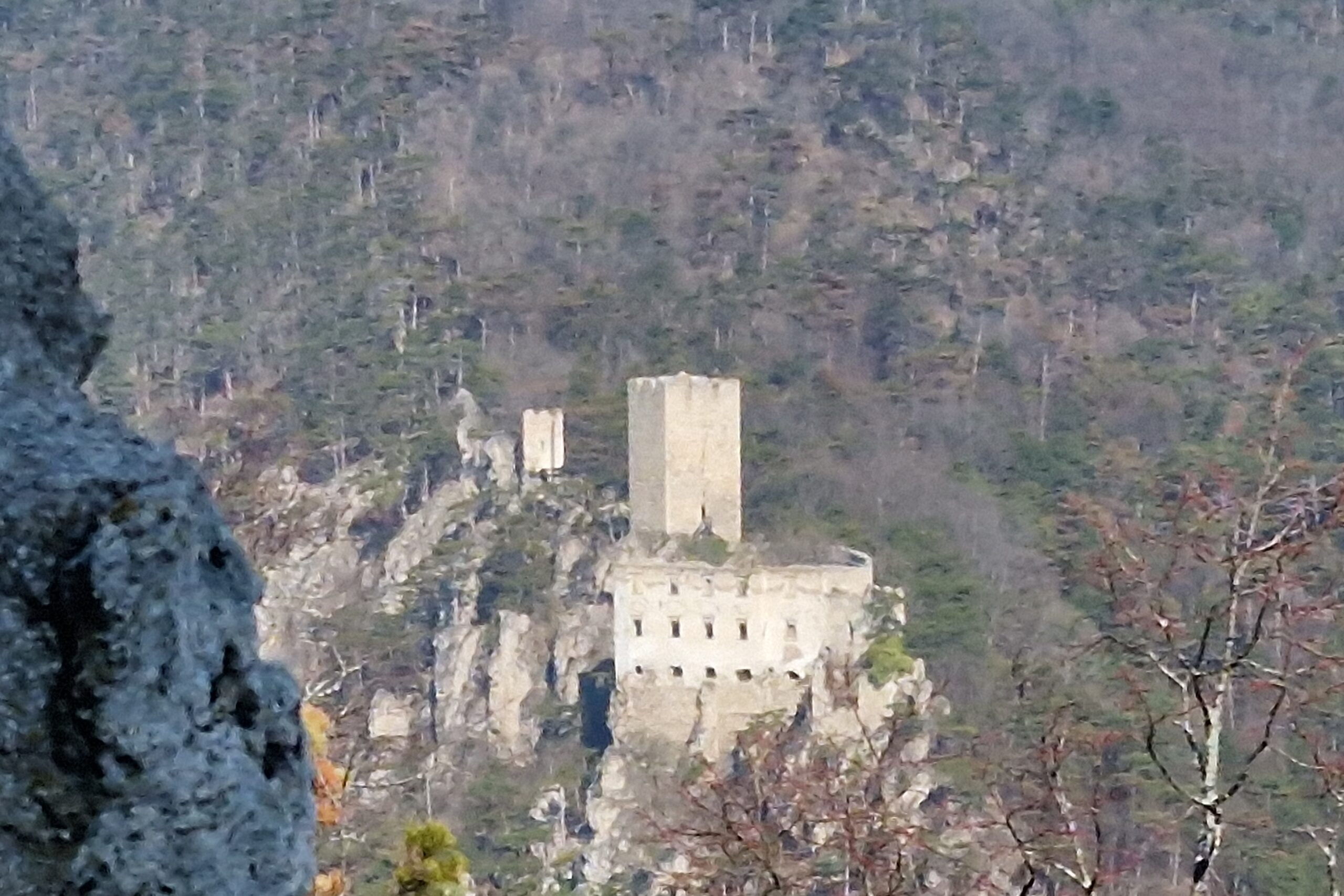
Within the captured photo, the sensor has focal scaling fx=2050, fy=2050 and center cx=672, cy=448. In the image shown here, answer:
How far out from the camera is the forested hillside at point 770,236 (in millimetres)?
25000

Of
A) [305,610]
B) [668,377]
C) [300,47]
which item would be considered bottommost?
[305,610]

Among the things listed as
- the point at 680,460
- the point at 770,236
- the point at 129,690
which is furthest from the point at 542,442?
the point at 129,690

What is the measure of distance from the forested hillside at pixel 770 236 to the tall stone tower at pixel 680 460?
3.99ft

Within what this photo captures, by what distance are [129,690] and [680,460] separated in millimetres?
21174

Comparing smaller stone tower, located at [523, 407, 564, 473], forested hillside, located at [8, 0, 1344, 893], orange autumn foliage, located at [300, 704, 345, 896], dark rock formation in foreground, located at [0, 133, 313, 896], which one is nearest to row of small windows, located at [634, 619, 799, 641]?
forested hillside, located at [8, 0, 1344, 893]

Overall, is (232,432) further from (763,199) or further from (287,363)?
(763,199)

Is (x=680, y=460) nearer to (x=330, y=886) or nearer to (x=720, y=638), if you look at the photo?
(x=720, y=638)

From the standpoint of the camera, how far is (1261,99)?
41.5m

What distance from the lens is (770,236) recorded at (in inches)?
1336

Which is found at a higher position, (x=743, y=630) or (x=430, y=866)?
(x=430, y=866)

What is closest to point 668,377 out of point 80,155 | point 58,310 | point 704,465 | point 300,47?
point 704,465

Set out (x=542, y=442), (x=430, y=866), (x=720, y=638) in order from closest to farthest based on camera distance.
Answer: (x=430, y=866)
(x=720, y=638)
(x=542, y=442)

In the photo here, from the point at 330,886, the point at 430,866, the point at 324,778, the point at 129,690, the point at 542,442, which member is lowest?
the point at 542,442

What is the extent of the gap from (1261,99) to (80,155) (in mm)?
23112
